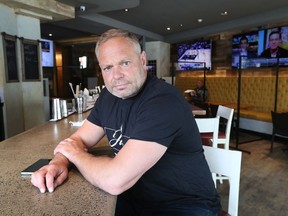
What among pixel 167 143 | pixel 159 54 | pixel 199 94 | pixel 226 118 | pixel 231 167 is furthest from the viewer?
pixel 159 54

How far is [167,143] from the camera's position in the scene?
966 mm

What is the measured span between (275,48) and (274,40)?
214 mm

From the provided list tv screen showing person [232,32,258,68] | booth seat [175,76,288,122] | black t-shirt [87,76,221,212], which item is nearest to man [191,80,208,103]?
booth seat [175,76,288,122]

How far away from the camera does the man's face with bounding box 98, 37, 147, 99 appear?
1138 millimetres

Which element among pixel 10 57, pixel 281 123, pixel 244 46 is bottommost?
pixel 281 123

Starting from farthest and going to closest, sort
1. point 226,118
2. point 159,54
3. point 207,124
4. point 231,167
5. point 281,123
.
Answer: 1. point 159,54
2. point 281,123
3. point 226,118
4. point 207,124
5. point 231,167

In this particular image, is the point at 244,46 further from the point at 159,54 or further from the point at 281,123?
the point at 281,123

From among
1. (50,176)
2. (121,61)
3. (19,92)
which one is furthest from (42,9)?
(50,176)

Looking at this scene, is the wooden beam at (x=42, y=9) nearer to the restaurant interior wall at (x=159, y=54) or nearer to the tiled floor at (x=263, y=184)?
the tiled floor at (x=263, y=184)

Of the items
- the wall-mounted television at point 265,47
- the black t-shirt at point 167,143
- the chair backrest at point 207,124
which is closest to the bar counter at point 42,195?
the black t-shirt at point 167,143

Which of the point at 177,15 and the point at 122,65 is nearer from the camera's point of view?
the point at 122,65

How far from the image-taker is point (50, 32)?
8.25 m

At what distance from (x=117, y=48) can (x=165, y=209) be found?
76 cm

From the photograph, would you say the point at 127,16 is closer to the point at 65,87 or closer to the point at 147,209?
the point at 65,87
